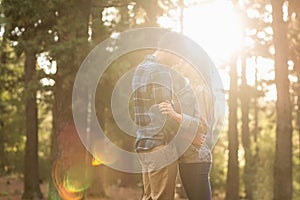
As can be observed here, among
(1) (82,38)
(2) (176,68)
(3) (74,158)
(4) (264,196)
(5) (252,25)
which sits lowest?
(4) (264,196)

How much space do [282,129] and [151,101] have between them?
1039 cm

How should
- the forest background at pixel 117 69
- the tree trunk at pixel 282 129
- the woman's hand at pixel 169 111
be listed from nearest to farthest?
the woman's hand at pixel 169 111
the forest background at pixel 117 69
the tree trunk at pixel 282 129

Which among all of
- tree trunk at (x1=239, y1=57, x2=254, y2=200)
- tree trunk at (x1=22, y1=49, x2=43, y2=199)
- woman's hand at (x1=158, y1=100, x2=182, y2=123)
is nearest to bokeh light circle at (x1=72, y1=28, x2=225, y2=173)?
woman's hand at (x1=158, y1=100, x2=182, y2=123)

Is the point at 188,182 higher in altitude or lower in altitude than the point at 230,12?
lower

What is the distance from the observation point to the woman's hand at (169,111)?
4797mm

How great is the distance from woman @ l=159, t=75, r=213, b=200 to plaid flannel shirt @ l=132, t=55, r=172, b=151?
3.3 inches

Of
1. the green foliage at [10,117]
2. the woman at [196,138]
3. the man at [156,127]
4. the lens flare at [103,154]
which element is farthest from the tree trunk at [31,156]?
the woman at [196,138]

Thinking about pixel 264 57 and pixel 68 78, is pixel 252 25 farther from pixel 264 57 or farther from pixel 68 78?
pixel 68 78

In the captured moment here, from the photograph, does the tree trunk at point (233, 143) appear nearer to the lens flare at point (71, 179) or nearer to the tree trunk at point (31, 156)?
the tree trunk at point (31, 156)

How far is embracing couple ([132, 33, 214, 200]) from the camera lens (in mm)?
4852

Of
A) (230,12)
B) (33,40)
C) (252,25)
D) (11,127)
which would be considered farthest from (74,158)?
(11,127)

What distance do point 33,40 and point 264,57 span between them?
1278cm

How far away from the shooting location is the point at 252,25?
25.2m

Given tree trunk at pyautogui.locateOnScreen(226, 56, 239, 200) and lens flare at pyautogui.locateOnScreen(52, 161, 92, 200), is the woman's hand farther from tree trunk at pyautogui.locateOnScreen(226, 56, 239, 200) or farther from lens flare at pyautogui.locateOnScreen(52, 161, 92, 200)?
tree trunk at pyautogui.locateOnScreen(226, 56, 239, 200)
